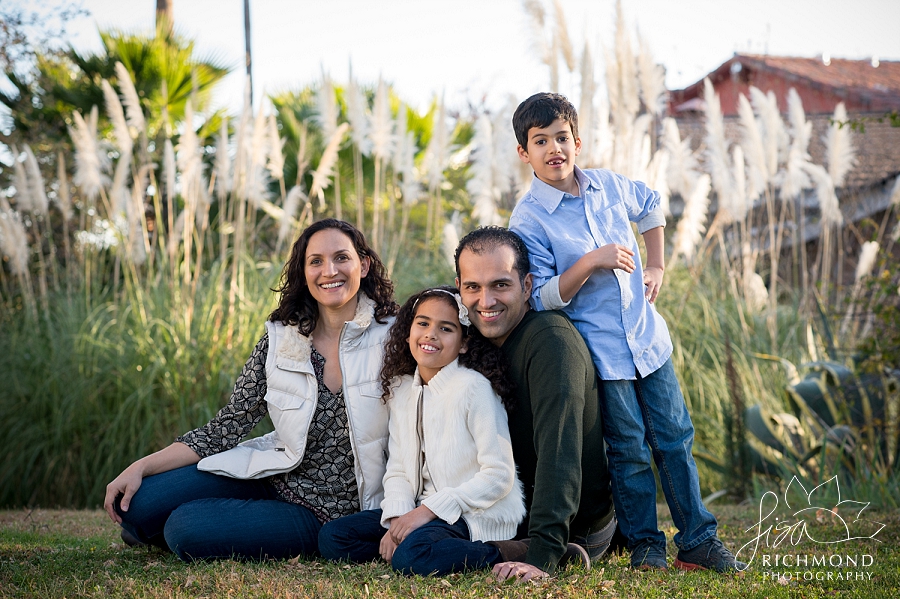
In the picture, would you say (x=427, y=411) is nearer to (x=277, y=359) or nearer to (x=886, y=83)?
(x=277, y=359)

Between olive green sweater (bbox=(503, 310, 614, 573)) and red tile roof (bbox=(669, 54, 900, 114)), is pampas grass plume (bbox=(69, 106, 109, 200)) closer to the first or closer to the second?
olive green sweater (bbox=(503, 310, 614, 573))

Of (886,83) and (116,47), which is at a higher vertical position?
(886,83)

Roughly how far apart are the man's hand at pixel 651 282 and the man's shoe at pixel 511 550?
106cm

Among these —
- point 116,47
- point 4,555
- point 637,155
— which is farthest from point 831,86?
point 4,555

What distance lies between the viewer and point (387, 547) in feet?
8.57

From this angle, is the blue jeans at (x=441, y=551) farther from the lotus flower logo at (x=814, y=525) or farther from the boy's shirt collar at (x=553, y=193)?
the boy's shirt collar at (x=553, y=193)

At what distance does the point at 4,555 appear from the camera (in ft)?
9.24

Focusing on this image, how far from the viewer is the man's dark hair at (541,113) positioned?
9.35 ft

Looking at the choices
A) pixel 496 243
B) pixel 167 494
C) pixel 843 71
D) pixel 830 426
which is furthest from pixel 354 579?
pixel 843 71

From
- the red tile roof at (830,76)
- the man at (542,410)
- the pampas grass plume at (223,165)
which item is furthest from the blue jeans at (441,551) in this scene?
the red tile roof at (830,76)

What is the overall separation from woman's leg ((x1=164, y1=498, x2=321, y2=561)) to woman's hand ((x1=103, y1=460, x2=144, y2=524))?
18 cm

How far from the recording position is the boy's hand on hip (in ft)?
8.42

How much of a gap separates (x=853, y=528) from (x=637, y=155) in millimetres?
3134

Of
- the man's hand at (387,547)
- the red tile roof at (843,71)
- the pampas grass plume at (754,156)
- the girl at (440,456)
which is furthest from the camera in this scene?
the red tile roof at (843,71)
